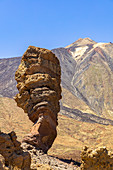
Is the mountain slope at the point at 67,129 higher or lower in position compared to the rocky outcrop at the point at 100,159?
higher

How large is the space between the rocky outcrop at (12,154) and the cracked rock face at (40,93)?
23.8 ft

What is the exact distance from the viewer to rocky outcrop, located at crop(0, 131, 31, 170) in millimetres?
11750

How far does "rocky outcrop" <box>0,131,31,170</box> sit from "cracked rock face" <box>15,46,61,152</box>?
286 inches

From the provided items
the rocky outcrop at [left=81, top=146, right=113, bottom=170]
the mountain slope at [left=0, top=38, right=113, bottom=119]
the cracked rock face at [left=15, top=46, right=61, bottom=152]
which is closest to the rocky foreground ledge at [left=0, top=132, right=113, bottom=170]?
the rocky outcrop at [left=81, top=146, right=113, bottom=170]

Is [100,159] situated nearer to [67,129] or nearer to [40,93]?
[40,93]

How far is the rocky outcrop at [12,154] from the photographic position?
11.8m

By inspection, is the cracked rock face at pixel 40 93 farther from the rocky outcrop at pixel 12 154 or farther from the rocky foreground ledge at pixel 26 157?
the rocky foreground ledge at pixel 26 157

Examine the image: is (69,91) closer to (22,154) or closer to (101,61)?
(101,61)

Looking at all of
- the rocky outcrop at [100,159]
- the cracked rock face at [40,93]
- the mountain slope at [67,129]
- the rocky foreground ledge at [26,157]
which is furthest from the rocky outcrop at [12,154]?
the mountain slope at [67,129]

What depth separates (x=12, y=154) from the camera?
12.2m

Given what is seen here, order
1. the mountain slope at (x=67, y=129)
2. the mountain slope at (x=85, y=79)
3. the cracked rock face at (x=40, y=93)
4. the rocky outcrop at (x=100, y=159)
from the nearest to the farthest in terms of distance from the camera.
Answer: the rocky outcrop at (x=100, y=159) → the cracked rock face at (x=40, y=93) → the mountain slope at (x=67, y=129) → the mountain slope at (x=85, y=79)

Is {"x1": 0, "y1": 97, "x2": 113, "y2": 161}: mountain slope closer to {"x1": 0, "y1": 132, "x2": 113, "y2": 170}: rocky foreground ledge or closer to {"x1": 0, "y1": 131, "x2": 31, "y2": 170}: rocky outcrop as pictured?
{"x1": 0, "y1": 131, "x2": 31, "y2": 170}: rocky outcrop

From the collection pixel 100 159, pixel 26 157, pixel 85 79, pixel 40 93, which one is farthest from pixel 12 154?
pixel 85 79

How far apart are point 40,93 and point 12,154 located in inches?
384
